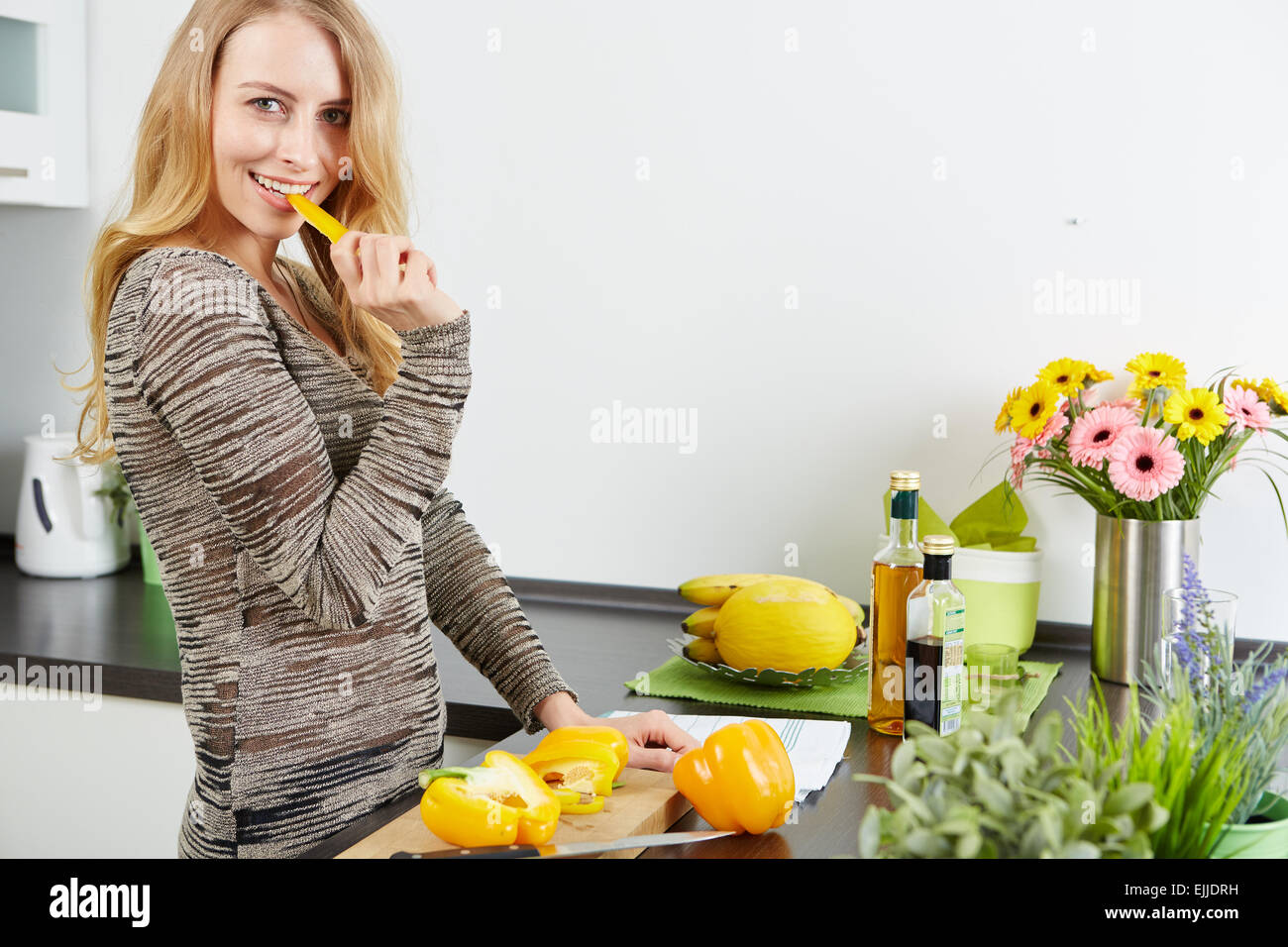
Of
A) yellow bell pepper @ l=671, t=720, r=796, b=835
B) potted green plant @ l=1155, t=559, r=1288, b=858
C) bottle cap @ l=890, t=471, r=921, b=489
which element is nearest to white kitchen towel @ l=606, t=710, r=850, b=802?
yellow bell pepper @ l=671, t=720, r=796, b=835

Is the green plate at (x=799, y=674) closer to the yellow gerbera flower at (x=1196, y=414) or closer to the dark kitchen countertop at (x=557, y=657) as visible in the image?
the dark kitchen countertop at (x=557, y=657)

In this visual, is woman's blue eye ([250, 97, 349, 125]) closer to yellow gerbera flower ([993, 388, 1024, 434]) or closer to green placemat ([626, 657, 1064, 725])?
green placemat ([626, 657, 1064, 725])

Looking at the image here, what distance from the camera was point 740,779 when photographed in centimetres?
86

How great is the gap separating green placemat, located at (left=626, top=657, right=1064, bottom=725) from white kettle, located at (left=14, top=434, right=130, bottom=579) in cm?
118

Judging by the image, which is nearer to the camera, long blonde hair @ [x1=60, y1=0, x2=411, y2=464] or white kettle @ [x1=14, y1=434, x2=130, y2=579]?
long blonde hair @ [x1=60, y1=0, x2=411, y2=464]

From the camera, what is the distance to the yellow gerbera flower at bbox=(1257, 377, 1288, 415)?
1379 millimetres

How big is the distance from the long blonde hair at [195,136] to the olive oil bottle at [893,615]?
1.90ft

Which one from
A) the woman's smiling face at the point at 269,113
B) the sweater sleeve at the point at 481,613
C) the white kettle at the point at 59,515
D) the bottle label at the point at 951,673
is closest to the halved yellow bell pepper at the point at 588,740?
the sweater sleeve at the point at 481,613

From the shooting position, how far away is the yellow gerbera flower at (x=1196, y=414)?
1332 mm

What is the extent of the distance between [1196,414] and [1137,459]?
3.2 inches

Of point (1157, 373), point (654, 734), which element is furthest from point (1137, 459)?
point (654, 734)
